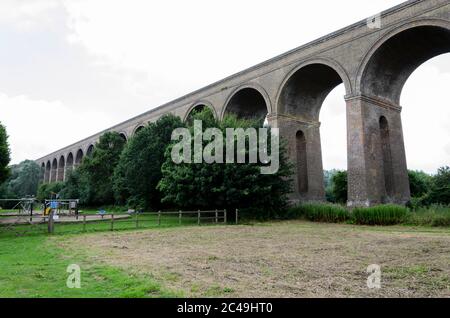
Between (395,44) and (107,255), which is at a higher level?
(395,44)

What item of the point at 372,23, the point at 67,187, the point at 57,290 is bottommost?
the point at 57,290

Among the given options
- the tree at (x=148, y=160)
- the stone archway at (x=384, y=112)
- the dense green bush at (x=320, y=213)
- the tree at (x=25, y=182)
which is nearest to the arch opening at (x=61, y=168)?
the tree at (x=25, y=182)

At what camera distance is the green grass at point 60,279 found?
4.36 m

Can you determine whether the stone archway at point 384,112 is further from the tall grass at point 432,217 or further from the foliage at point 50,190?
the foliage at point 50,190

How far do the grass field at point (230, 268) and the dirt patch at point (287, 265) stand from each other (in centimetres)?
1

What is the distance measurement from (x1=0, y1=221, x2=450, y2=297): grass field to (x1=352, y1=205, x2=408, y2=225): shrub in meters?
5.60

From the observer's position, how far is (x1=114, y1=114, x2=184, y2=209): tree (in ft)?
77.7

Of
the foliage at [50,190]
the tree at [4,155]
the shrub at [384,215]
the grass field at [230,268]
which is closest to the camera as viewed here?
the grass field at [230,268]

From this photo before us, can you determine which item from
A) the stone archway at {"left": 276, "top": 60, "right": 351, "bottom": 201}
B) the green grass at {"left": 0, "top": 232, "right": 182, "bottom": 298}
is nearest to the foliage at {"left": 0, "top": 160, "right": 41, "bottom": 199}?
the stone archway at {"left": 276, "top": 60, "right": 351, "bottom": 201}

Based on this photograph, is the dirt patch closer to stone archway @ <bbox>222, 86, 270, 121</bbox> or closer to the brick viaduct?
the brick viaduct

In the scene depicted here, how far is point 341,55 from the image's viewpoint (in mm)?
19438
